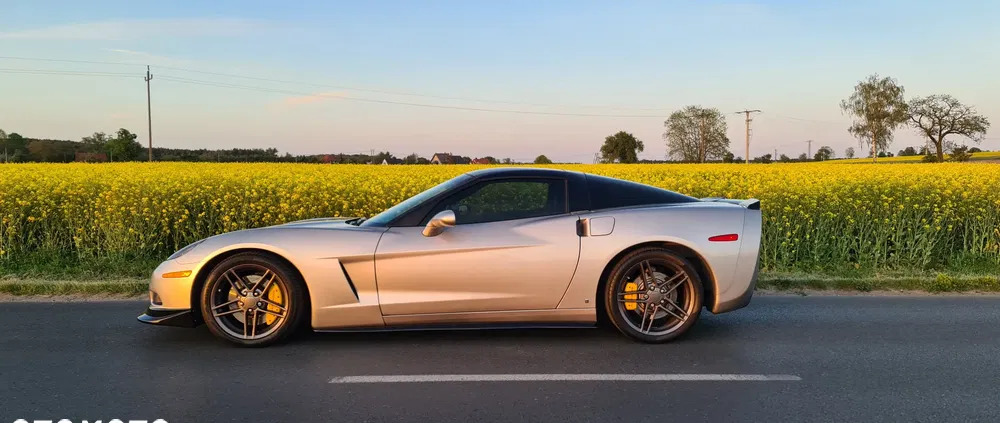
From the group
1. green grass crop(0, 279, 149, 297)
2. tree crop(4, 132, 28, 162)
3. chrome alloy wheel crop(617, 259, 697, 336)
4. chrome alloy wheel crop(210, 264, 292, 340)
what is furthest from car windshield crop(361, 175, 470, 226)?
tree crop(4, 132, 28, 162)

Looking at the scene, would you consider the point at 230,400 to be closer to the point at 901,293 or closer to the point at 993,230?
the point at 901,293

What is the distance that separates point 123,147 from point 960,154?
68.5 m

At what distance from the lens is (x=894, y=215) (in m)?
9.02

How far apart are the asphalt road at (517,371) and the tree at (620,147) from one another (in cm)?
5878

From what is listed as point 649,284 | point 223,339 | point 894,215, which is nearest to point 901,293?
point 894,215

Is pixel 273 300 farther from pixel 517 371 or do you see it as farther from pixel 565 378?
pixel 565 378

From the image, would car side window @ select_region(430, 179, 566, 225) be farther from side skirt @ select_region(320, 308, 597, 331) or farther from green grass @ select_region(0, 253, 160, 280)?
green grass @ select_region(0, 253, 160, 280)

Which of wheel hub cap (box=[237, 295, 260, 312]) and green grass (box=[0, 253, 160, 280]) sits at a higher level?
wheel hub cap (box=[237, 295, 260, 312])

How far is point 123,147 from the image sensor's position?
176 ft

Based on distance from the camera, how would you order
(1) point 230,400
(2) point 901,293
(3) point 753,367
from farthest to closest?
1. (2) point 901,293
2. (3) point 753,367
3. (1) point 230,400

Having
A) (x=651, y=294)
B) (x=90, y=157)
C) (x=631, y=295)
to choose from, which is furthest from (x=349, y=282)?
(x=90, y=157)

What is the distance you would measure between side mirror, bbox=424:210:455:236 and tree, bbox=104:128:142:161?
51.3 m

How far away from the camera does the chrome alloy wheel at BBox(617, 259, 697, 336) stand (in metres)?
5.04

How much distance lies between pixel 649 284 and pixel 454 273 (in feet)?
4.54
